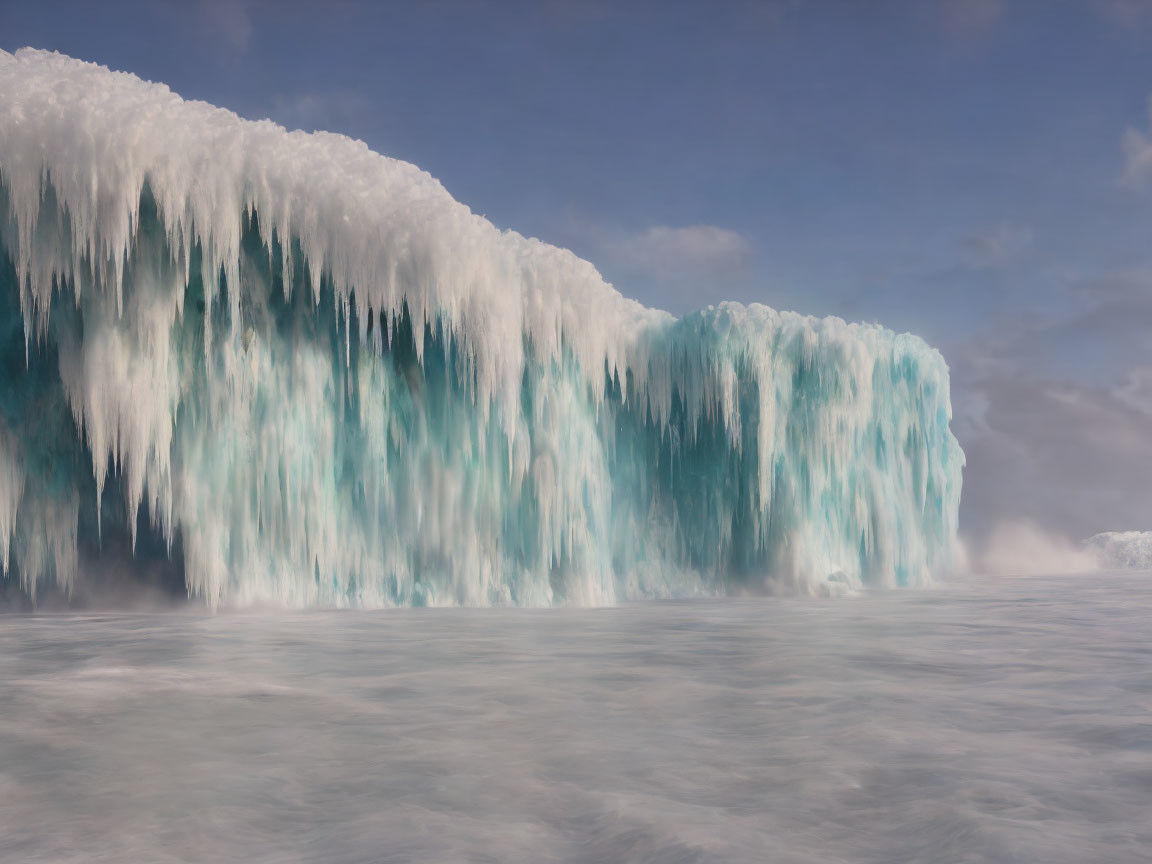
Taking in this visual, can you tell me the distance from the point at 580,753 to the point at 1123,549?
30201 mm

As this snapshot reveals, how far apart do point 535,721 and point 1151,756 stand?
6.40 ft

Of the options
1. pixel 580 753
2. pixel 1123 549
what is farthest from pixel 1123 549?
pixel 580 753

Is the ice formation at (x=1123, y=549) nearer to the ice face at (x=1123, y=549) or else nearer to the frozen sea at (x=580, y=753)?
the ice face at (x=1123, y=549)

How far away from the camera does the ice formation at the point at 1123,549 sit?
2789 centimetres

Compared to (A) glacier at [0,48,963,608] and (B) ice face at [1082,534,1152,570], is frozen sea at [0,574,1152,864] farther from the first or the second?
(B) ice face at [1082,534,1152,570]

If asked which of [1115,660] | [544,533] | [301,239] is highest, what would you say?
[301,239]

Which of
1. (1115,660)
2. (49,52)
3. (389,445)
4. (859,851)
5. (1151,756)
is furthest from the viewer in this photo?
(389,445)

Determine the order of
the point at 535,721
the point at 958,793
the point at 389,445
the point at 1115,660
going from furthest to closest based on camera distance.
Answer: the point at 389,445 < the point at 1115,660 < the point at 535,721 < the point at 958,793

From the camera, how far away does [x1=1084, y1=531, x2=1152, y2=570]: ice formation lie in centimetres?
2789

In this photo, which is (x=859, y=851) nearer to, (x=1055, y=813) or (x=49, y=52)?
(x=1055, y=813)

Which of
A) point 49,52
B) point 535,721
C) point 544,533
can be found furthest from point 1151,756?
point 49,52

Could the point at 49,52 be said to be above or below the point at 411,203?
above

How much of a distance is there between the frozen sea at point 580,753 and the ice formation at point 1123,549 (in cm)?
2514

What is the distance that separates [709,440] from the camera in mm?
13773
